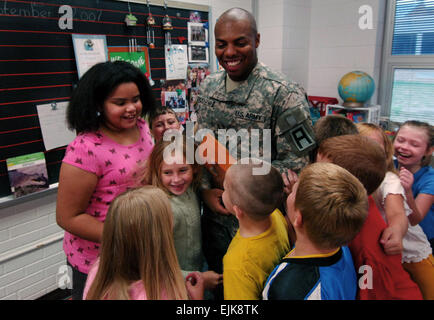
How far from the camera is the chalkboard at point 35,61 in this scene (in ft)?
6.11

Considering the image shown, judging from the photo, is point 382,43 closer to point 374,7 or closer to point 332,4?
point 374,7

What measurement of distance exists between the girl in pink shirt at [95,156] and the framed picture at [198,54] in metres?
1.60

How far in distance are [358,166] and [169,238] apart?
0.71 meters

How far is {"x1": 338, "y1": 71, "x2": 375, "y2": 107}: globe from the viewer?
11.0ft

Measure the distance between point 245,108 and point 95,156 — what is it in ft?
2.32

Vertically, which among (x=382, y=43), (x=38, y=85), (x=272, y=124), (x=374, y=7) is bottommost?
(x=272, y=124)

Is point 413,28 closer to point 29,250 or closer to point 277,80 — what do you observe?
point 277,80

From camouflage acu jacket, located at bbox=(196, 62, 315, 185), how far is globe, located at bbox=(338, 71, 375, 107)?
7.34 ft

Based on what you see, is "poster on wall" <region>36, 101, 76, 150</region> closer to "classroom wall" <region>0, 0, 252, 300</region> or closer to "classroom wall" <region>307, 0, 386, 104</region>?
"classroom wall" <region>0, 0, 252, 300</region>

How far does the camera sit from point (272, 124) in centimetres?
146

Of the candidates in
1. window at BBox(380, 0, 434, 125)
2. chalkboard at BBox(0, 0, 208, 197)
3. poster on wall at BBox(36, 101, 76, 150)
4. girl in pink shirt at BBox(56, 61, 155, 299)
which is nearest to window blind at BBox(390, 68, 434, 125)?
window at BBox(380, 0, 434, 125)
